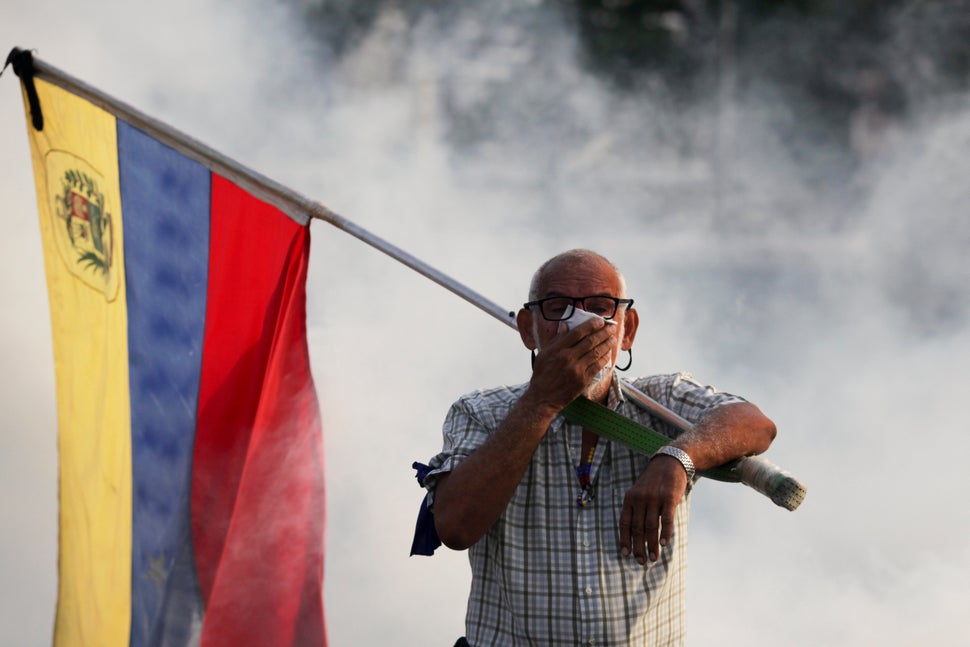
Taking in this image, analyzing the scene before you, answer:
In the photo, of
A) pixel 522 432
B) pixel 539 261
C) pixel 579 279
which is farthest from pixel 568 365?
pixel 539 261

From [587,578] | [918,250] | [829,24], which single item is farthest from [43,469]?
[829,24]

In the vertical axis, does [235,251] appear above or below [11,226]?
below

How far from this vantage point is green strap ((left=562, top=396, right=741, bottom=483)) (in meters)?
2.28

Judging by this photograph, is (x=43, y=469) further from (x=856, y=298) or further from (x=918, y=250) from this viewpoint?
(x=918, y=250)

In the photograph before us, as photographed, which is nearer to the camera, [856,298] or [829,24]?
[856,298]

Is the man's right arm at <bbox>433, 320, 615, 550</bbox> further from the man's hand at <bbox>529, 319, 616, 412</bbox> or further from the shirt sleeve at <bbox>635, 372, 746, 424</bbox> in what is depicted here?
the shirt sleeve at <bbox>635, 372, 746, 424</bbox>

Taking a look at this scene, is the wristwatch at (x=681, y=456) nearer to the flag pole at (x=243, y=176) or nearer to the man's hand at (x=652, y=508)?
the man's hand at (x=652, y=508)

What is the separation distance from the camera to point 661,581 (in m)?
2.27

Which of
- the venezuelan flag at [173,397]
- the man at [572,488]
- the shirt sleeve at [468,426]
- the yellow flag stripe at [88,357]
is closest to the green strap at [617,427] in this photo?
the man at [572,488]

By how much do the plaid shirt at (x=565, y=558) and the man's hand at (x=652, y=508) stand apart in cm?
10

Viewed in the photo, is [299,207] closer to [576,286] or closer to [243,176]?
[243,176]

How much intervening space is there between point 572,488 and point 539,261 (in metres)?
2.67

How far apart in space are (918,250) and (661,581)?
3.54 m

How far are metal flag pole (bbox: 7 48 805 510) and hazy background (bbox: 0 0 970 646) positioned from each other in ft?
4.18
